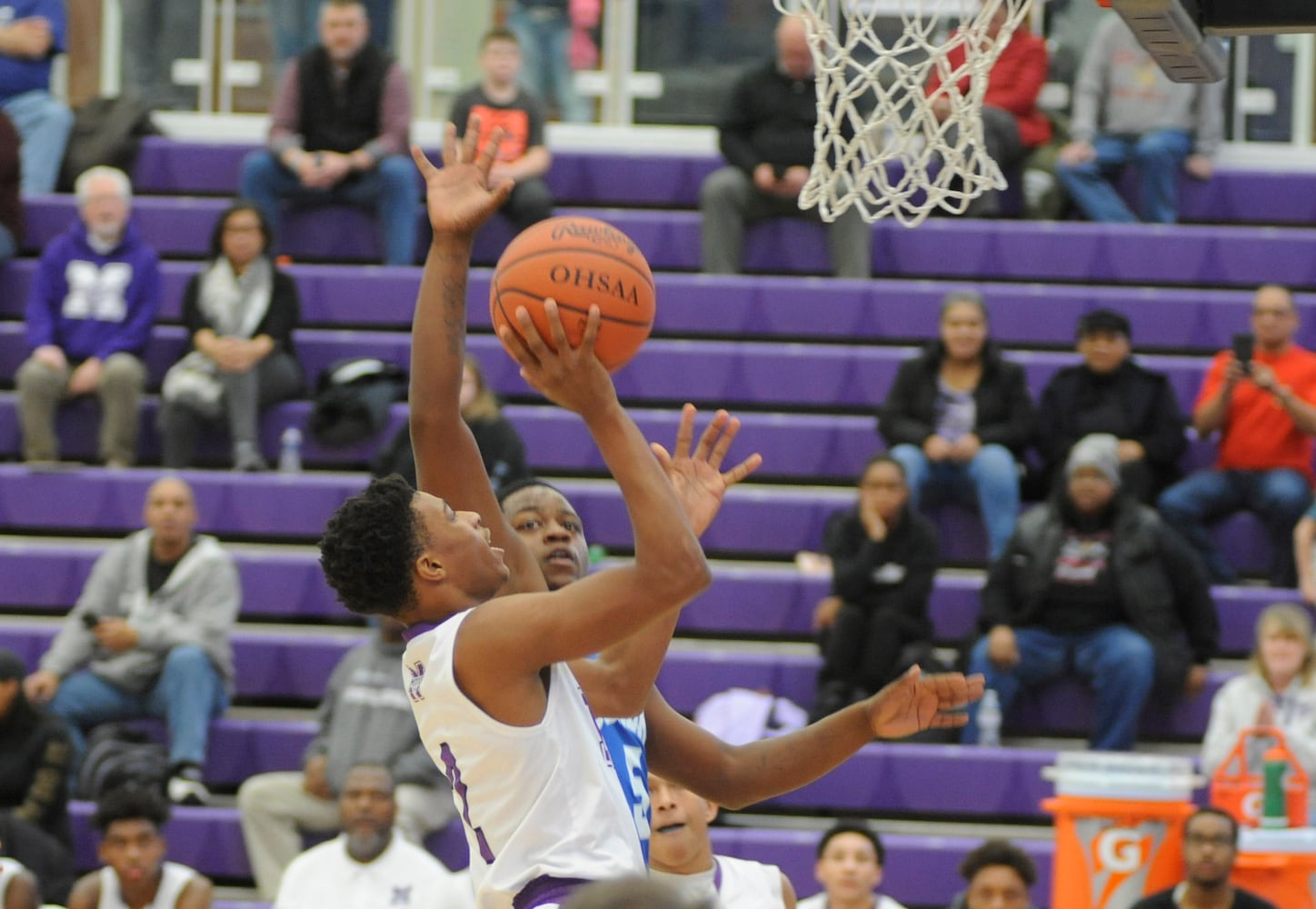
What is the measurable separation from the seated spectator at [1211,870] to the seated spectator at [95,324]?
17.0 ft

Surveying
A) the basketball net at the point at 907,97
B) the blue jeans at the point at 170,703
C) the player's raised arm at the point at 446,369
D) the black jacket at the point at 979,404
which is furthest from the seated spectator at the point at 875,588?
the player's raised arm at the point at 446,369

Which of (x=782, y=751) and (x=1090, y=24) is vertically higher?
(x=1090, y=24)

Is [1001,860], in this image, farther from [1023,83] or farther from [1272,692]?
[1023,83]

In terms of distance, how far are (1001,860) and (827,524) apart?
2.36m

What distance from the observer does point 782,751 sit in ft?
12.2

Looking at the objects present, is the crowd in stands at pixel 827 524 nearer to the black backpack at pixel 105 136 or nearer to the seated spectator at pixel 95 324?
the seated spectator at pixel 95 324

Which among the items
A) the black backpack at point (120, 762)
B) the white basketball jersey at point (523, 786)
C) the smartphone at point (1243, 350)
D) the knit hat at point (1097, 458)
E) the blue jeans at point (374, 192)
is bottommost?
the black backpack at point (120, 762)

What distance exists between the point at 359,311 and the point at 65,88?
10.4 feet

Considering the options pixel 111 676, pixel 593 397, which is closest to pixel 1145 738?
pixel 111 676

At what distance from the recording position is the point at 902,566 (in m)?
8.28

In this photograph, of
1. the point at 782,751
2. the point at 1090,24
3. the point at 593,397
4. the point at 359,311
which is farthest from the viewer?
the point at 1090,24

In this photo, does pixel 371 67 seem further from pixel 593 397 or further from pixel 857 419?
pixel 593 397

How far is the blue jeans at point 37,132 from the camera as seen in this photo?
36.4ft

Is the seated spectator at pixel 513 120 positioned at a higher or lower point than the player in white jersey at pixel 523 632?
higher
